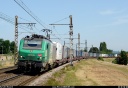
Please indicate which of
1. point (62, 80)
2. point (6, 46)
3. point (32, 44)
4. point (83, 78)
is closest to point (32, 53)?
point (32, 44)

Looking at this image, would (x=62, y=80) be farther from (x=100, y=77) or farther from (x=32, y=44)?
(x=100, y=77)

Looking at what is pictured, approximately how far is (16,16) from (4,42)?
151 metres

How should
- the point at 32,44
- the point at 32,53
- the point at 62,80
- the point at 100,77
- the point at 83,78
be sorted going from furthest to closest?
the point at 100,77, the point at 83,78, the point at 32,44, the point at 32,53, the point at 62,80

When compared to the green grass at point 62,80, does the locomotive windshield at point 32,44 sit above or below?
above

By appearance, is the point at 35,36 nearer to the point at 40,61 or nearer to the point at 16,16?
the point at 40,61

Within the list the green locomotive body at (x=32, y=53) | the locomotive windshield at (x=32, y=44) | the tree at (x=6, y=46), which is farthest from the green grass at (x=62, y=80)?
the tree at (x=6, y=46)

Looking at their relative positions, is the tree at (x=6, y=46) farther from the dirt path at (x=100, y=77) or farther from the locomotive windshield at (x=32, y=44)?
the locomotive windshield at (x=32, y=44)

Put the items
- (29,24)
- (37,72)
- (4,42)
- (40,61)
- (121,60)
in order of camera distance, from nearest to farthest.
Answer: (40,61), (37,72), (29,24), (121,60), (4,42)

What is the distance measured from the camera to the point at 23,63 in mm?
29078

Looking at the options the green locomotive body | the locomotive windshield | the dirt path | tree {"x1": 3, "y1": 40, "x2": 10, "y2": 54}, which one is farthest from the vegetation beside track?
tree {"x1": 3, "y1": 40, "x2": 10, "y2": 54}

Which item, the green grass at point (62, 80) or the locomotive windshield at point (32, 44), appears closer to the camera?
the green grass at point (62, 80)

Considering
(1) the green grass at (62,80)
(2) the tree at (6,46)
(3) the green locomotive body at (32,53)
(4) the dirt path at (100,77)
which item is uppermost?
(2) the tree at (6,46)

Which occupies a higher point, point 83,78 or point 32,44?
point 32,44

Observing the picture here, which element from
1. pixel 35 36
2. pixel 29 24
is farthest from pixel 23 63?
pixel 29 24
